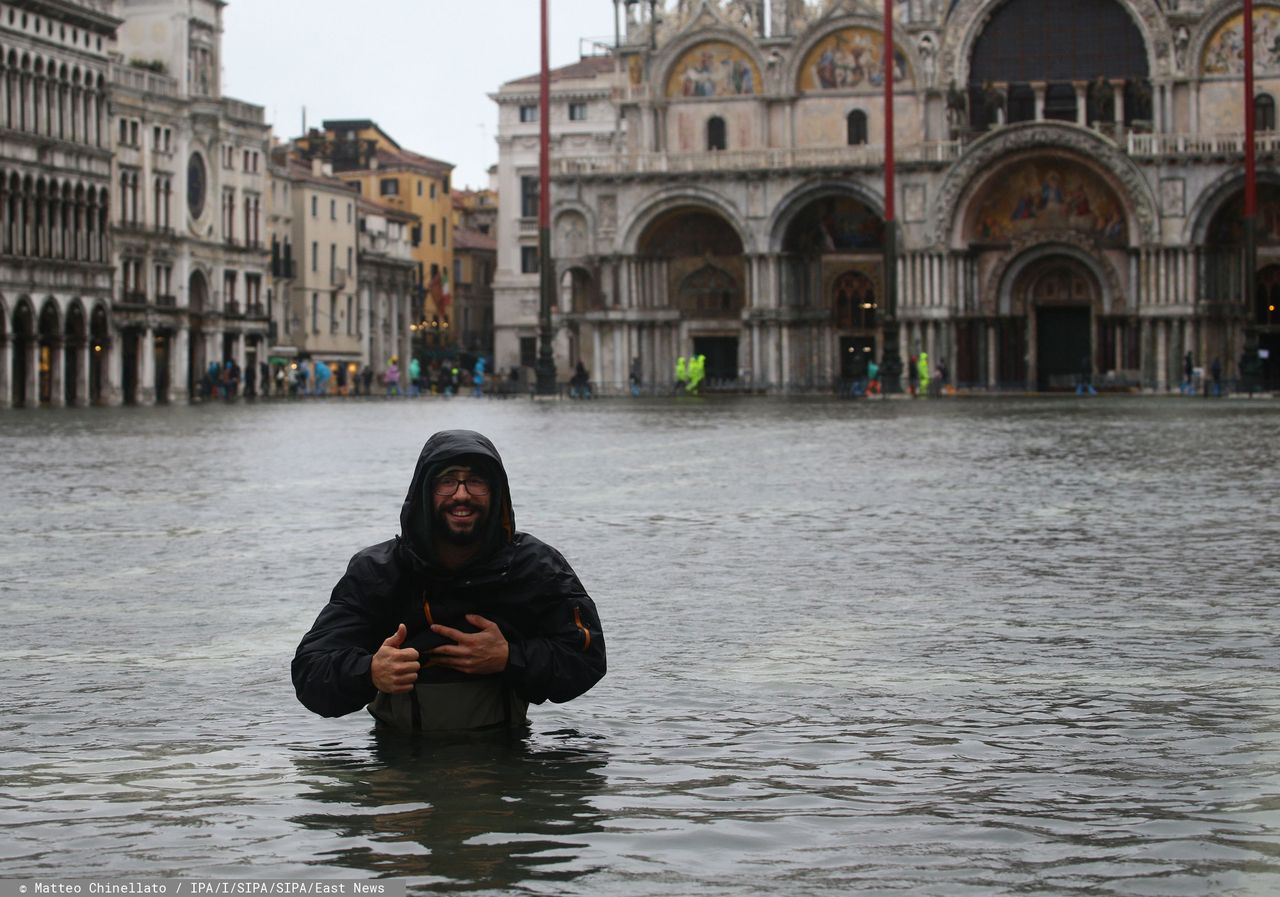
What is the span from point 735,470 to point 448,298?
88109mm

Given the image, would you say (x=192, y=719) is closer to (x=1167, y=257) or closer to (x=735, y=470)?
(x=735, y=470)

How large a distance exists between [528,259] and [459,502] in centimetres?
9631

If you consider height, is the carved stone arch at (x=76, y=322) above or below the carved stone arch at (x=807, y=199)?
below

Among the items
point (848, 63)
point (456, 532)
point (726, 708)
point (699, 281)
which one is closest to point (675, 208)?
point (699, 281)

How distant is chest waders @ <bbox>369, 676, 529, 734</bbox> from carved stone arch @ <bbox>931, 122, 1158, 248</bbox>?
220 ft

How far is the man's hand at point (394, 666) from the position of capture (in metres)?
7.49

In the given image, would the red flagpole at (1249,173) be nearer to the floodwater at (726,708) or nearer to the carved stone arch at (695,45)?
the carved stone arch at (695,45)

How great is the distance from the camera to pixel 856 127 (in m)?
79.0

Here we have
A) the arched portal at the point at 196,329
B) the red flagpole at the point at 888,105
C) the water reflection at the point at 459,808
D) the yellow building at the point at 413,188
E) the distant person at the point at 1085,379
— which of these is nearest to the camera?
the water reflection at the point at 459,808

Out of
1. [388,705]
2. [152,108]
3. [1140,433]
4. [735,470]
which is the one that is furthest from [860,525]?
[152,108]

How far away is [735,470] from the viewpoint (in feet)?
82.4

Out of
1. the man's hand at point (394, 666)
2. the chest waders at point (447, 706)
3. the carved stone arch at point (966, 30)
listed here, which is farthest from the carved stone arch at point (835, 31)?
the man's hand at point (394, 666)

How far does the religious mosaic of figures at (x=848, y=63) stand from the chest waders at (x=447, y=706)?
71.8 metres

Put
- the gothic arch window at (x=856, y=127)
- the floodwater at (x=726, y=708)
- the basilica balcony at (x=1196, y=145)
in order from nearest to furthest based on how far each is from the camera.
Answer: the floodwater at (x=726, y=708), the basilica balcony at (x=1196, y=145), the gothic arch window at (x=856, y=127)
